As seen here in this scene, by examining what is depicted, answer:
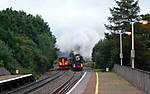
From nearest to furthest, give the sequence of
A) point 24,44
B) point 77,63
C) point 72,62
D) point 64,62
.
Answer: point 24,44
point 77,63
point 72,62
point 64,62

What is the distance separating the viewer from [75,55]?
257 feet

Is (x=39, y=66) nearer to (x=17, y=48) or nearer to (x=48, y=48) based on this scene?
(x=17, y=48)

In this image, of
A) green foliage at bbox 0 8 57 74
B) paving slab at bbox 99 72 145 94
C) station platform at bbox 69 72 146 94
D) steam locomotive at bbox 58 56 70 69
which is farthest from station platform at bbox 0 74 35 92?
steam locomotive at bbox 58 56 70 69

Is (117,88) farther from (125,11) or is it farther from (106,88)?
(125,11)

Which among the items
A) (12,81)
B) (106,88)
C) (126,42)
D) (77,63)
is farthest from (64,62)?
(106,88)

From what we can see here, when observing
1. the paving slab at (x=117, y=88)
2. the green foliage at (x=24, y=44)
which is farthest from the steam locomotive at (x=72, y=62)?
the paving slab at (x=117, y=88)

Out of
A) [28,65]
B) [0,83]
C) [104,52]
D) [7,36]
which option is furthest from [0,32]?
[0,83]

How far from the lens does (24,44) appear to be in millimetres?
73438

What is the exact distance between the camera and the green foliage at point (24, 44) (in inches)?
2293

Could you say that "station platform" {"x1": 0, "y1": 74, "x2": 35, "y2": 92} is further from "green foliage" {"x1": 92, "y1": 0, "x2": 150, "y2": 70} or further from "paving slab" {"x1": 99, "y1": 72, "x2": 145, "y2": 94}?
"green foliage" {"x1": 92, "y1": 0, "x2": 150, "y2": 70}

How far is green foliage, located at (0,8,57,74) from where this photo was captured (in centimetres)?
5825

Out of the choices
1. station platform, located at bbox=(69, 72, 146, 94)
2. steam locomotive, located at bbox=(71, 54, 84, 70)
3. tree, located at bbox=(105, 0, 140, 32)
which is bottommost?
station platform, located at bbox=(69, 72, 146, 94)

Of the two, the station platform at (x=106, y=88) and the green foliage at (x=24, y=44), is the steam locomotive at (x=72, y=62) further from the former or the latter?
the station platform at (x=106, y=88)

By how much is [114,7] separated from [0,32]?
120ft
